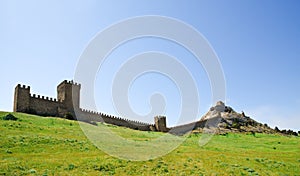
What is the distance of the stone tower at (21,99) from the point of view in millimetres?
54406

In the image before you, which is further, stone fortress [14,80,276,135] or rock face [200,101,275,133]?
rock face [200,101,275,133]

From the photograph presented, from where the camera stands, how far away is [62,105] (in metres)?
63.2

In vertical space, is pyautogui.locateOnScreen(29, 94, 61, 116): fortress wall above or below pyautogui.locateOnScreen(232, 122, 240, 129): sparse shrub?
above

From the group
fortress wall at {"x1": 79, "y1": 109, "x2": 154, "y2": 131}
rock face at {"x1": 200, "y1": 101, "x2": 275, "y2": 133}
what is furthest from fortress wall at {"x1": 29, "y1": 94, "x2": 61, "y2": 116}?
rock face at {"x1": 200, "y1": 101, "x2": 275, "y2": 133}

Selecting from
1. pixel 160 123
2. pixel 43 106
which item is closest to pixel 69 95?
pixel 43 106

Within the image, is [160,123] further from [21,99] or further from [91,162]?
[91,162]

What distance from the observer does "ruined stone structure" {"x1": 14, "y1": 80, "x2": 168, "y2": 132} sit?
5534cm

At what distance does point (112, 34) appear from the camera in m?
26.3

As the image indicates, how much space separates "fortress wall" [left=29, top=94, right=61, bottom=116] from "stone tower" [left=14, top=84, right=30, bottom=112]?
3.04 feet

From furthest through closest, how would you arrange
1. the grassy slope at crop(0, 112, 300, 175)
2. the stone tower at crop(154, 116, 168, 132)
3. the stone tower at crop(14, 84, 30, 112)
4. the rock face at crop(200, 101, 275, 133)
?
the stone tower at crop(154, 116, 168, 132)
the rock face at crop(200, 101, 275, 133)
the stone tower at crop(14, 84, 30, 112)
the grassy slope at crop(0, 112, 300, 175)

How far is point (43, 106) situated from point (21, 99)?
16.2 ft

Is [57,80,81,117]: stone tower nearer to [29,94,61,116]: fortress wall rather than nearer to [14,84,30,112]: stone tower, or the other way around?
[29,94,61,116]: fortress wall

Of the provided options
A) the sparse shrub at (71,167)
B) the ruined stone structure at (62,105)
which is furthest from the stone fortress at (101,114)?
the sparse shrub at (71,167)

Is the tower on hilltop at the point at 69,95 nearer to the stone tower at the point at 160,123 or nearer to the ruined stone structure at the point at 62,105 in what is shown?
the ruined stone structure at the point at 62,105
